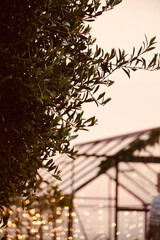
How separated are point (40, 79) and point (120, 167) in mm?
6894

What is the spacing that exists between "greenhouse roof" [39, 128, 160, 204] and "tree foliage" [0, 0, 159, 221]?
A: 6.09 meters

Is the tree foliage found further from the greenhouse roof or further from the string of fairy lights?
the greenhouse roof

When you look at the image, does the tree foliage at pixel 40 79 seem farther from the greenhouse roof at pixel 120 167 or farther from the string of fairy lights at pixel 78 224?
the greenhouse roof at pixel 120 167

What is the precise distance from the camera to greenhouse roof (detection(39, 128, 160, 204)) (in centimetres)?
838

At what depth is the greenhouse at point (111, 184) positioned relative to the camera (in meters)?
8.27

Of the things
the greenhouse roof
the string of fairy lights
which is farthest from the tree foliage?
the greenhouse roof

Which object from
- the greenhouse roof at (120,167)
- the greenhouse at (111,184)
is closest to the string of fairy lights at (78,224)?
the greenhouse at (111,184)

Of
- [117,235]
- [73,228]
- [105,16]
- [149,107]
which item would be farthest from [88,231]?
[105,16]

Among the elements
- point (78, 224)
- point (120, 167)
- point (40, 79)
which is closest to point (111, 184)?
point (120, 167)

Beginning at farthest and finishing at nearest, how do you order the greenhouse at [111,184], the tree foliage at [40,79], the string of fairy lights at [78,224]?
the greenhouse at [111,184]
the string of fairy lights at [78,224]
the tree foliage at [40,79]

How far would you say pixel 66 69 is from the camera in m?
2.25

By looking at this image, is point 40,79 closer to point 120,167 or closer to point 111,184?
point 120,167

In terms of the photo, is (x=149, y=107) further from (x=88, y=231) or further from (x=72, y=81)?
(x=72, y=81)

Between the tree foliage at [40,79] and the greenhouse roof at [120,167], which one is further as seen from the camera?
the greenhouse roof at [120,167]
